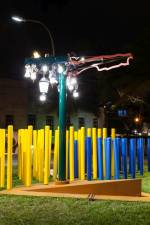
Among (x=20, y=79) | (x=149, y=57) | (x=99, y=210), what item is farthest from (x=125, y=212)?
(x=20, y=79)

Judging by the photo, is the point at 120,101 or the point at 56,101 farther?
the point at 56,101

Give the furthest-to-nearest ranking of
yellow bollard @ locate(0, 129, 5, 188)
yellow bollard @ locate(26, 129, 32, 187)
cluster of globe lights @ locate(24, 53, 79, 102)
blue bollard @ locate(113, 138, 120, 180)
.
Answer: blue bollard @ locate(113, 138, 120, 180)
cluster of globe lights @ locate(24, 53, 79, 102)
yellow bollard @ locate(0, 129, 5, 188)
yellow bollard @ locate(26, 129, 32, 187)

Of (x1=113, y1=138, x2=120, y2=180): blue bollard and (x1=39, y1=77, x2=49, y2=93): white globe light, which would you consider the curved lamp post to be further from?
(x1=113, y1=138, x2=120, y2=180): blue bollard

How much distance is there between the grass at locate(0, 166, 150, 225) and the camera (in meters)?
7.61

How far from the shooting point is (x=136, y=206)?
881cm

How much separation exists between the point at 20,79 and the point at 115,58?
29510 mm

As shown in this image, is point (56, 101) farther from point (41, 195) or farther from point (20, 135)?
point (41, 195)

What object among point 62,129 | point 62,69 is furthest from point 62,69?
point 62,129

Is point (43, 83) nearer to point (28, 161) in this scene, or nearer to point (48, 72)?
point (48, 72)

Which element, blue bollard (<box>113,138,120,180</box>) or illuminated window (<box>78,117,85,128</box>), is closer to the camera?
Answer: blue bollard (<box>113,138,120,180</box>)

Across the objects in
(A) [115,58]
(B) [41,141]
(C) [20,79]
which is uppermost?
(C) [20,79]

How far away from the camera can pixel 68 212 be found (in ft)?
27.3

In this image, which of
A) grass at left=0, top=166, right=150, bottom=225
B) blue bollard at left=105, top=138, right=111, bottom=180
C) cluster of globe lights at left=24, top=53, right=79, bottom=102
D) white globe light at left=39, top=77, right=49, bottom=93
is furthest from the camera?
blue bollard at left=105, top=138, right=111, bottom=180

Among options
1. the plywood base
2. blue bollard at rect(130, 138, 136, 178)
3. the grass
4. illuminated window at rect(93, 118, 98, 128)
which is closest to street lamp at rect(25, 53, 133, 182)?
the plywood base
